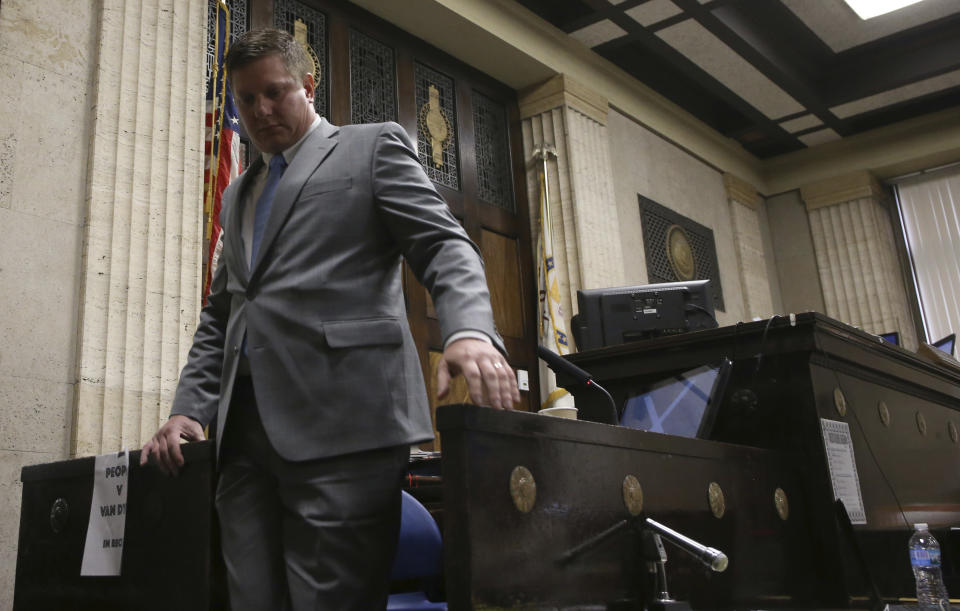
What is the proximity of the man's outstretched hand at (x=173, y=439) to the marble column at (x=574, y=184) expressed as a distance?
4.79m

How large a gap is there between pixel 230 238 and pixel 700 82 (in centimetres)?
664

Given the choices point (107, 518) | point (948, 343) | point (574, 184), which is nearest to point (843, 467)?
point (107, 518)

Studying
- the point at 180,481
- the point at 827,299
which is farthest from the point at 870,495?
the point at 827,299

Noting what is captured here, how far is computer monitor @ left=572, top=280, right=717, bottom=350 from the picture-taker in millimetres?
3467

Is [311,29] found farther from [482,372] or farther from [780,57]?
[482,372]

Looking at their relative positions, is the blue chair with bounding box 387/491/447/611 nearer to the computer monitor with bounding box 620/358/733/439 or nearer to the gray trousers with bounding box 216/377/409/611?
the gray trousers with bounding box 216/377/409/611

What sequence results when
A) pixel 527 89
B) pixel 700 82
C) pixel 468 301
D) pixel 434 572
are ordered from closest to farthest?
pixel 468 301 < pixel 434 572 < pixel 527 89 < pixel 700 82

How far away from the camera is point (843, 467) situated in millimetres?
2361

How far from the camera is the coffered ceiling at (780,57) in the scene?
6.75 m

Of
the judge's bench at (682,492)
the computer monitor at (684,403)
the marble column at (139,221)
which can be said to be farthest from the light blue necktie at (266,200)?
the marble column at (139,221)

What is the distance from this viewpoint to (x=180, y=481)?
5.46 ft

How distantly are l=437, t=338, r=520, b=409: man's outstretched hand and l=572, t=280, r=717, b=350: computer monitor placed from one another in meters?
2.20

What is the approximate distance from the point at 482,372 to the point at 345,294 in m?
0.29

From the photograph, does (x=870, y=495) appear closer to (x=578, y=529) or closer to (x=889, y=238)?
(x=578, y=529)
